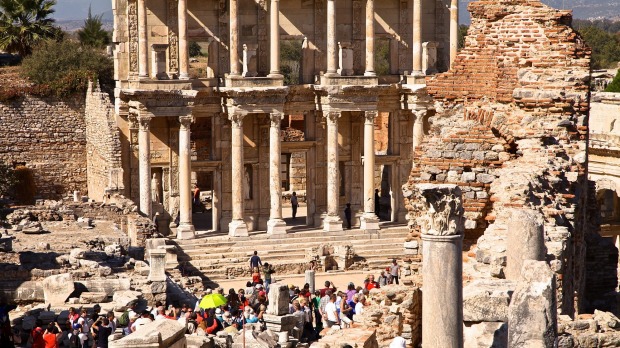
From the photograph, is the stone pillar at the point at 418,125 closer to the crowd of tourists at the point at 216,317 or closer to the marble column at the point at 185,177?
the marble column at the point at 185,177

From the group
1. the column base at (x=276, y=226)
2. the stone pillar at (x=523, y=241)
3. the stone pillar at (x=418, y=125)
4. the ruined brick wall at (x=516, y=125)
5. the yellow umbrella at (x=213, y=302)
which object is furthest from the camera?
the stone pillar at (x=418, y=125)

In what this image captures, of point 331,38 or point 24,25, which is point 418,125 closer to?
point 331,38

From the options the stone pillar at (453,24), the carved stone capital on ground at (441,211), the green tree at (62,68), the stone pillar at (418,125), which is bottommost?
the carved stone capital on ground at (441,211)

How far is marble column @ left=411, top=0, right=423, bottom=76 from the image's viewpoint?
4725cm

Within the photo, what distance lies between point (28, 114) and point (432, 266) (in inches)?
1618

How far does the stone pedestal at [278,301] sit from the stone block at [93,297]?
14.6ft

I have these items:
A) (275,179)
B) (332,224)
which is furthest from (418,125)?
(275,179)

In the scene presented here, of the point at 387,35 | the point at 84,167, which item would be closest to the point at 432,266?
the point at 387,35

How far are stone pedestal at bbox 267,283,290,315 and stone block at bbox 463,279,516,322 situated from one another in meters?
13.5

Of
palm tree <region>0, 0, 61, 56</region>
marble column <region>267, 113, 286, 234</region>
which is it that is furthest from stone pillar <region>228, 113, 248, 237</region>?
palm tree <region>0, 0, 61, 56</region>

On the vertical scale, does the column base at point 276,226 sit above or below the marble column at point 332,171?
below

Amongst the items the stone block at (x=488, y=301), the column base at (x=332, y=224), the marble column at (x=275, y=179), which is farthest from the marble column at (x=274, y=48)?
the stone block at (x=488, y=301)

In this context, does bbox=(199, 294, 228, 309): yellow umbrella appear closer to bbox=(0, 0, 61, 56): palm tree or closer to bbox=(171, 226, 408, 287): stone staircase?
bbox=(171, 226, 408, 287): stone staircase

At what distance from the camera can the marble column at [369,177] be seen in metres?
46.1
